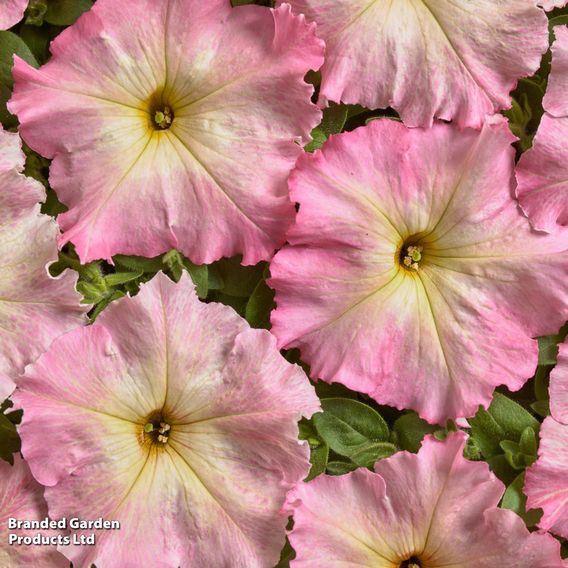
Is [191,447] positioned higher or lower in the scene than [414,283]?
lower

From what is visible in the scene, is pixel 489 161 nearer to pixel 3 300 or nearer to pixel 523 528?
pixel 523 528

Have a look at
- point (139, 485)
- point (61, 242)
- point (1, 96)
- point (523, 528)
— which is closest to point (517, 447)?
point (523, 528)

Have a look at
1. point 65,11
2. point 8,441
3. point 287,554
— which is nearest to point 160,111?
point 65,11

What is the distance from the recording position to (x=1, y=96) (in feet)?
3.82

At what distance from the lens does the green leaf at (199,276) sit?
45.2 inches

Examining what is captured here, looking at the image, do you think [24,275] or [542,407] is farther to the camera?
[542,407]

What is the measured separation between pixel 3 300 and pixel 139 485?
306 mm

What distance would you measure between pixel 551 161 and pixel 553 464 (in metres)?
0.42

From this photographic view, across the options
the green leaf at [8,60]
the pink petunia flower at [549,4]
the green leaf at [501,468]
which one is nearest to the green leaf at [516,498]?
the green leaf at [501,468]

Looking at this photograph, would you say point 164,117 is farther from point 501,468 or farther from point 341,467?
point 501,468

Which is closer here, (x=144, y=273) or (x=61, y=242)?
(x=61, y=242)

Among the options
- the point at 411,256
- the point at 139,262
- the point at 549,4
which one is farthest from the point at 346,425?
the point at 549,4

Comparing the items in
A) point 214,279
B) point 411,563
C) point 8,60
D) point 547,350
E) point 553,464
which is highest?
point 8,60

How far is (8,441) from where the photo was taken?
115 centimetres
